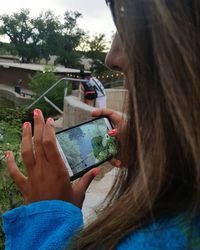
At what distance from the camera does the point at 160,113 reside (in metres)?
0.79

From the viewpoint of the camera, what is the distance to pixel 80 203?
3.58 feet

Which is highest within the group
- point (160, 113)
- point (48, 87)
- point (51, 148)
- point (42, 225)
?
point (160, 113)

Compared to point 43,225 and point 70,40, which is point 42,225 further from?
point 70,40

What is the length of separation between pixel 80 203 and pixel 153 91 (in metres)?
0.39

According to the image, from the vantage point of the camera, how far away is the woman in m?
0.73

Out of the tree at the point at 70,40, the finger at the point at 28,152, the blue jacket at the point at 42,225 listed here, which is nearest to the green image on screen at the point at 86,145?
the finger at the point at 28,152

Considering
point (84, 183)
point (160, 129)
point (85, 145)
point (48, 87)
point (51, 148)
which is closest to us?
point (160, 129)

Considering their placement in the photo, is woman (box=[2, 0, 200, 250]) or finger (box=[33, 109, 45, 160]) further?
finger (box=[33, 109, 45, 160])

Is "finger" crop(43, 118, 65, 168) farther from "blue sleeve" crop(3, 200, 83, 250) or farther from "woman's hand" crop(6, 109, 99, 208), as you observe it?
"blue sleeve" crop(3, 200, 83, 250)

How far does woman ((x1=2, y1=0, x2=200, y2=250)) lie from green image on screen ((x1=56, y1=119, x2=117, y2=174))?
1.52ft

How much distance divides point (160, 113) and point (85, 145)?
0.60 m

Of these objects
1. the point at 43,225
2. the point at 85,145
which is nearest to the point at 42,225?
the point at 43,225

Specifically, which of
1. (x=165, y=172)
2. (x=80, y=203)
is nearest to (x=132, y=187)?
(x=165, y=172)

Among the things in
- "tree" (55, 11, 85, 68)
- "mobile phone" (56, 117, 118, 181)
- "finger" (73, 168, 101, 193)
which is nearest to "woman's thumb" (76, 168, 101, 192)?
"finger" (73, 168, 101, 193)
